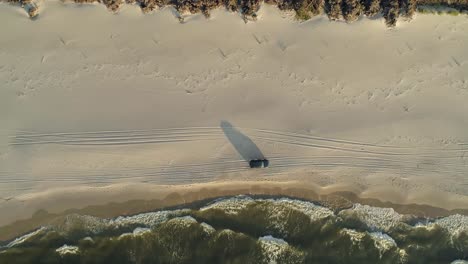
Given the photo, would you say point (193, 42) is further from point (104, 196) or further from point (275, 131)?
point (104, 196)

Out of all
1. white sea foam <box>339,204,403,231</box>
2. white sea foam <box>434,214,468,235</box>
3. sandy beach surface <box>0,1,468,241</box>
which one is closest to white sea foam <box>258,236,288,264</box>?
sandy beach surface <box>0,1,468,241</box>

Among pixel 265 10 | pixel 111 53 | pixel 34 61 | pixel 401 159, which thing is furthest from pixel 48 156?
pixel 401 159

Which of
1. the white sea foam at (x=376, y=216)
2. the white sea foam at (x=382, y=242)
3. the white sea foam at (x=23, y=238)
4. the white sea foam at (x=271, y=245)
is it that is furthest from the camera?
the white sea foam at (x=376, y=216)

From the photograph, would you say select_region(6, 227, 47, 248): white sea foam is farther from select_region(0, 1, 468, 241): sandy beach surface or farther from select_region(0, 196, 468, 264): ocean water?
select_region(0, 1, 468, 241): sandy beach surface

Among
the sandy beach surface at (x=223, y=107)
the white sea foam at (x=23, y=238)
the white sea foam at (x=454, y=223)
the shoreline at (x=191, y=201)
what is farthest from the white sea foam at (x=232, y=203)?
the white sea foam at (x=454, y=223)

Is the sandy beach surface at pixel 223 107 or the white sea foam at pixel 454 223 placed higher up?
the sandy beach surface at pixel 223 107

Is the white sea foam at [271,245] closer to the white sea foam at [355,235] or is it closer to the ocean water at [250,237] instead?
the ocean water at [250,237]
